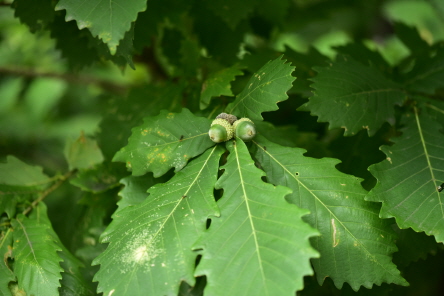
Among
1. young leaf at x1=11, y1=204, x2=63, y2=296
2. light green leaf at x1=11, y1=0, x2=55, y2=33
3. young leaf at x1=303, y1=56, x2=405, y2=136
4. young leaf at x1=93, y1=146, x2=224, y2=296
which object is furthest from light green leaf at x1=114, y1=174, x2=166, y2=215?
light green leaf at x1=11, y1=0, x2=55, y2=33

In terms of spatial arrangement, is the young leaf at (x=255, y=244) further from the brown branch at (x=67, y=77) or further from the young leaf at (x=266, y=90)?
the brown branch at (x=67, y=77)

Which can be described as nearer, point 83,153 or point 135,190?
point 135,190

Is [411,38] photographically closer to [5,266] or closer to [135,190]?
[135,190]

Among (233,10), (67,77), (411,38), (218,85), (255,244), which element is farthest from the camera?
(67,77)

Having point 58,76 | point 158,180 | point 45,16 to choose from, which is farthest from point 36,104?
point 158,180

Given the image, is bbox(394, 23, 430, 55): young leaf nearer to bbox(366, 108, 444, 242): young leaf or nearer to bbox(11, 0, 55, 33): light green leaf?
bbox(366, 108, 444, 242): young leaf

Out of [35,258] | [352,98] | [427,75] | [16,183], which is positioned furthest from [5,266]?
[427,75]
